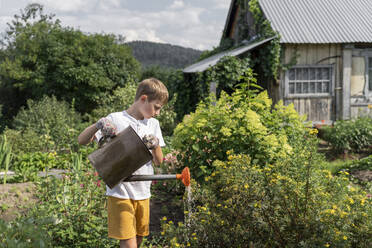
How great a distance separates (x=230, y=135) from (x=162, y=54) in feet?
57.5

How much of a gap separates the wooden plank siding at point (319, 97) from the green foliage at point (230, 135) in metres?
5.44

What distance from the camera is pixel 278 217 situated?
2.37m

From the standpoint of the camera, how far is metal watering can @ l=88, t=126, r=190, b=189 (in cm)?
202

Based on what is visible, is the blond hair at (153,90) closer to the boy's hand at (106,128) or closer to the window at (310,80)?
the boy's hand at (106,128)

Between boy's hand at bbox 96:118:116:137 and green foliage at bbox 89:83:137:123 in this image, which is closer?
boy's hand at bbox 96:118:116:137

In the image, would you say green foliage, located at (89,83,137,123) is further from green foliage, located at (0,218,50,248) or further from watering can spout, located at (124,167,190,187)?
green foliage, located at (0,218,50,248)

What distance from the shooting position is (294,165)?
2.82m

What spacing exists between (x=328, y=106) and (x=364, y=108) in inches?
38.1

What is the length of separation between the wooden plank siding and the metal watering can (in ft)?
24.2

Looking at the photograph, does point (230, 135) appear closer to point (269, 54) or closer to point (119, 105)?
point (119, 105)

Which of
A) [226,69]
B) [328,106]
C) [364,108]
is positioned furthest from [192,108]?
[364,108]

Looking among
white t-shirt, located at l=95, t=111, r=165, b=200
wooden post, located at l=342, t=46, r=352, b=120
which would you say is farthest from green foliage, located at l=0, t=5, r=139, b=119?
white t-shirt, located at l=95, t=111, r=165, b=200

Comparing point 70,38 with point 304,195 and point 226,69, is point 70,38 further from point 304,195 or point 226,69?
point 304,195

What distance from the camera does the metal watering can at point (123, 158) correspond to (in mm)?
2020
